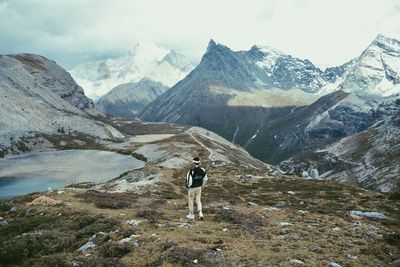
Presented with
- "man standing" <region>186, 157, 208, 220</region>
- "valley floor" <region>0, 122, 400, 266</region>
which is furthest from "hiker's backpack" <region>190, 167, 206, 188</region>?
"valley floor" <region>0, 122, 400, 266</region>

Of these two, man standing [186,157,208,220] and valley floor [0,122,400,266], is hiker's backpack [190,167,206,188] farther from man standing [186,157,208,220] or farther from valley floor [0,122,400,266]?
valley floor [0,122,400,266]

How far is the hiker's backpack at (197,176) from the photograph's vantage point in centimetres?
2997

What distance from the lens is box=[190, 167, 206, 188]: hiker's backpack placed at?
29969 millimetres

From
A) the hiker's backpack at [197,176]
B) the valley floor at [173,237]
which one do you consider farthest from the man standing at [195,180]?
the valley floor at [173,237]

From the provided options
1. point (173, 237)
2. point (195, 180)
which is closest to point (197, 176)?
point (195, 180)

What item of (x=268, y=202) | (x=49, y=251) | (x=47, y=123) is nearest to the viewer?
(x=49, y=251)

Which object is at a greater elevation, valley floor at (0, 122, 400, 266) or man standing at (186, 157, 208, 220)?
man standing at (186, 157, 208, 220)

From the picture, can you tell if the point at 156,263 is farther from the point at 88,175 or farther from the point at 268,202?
the point at 88,175

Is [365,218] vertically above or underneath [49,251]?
underneath

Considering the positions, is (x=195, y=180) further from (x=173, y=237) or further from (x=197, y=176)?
(x=173, y=237)

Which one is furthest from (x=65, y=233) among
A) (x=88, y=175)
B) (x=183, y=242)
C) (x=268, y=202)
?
(x=88, y=175)

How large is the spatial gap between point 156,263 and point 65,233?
9.70 metres

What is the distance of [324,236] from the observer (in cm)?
2539

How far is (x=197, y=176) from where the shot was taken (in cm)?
3009
